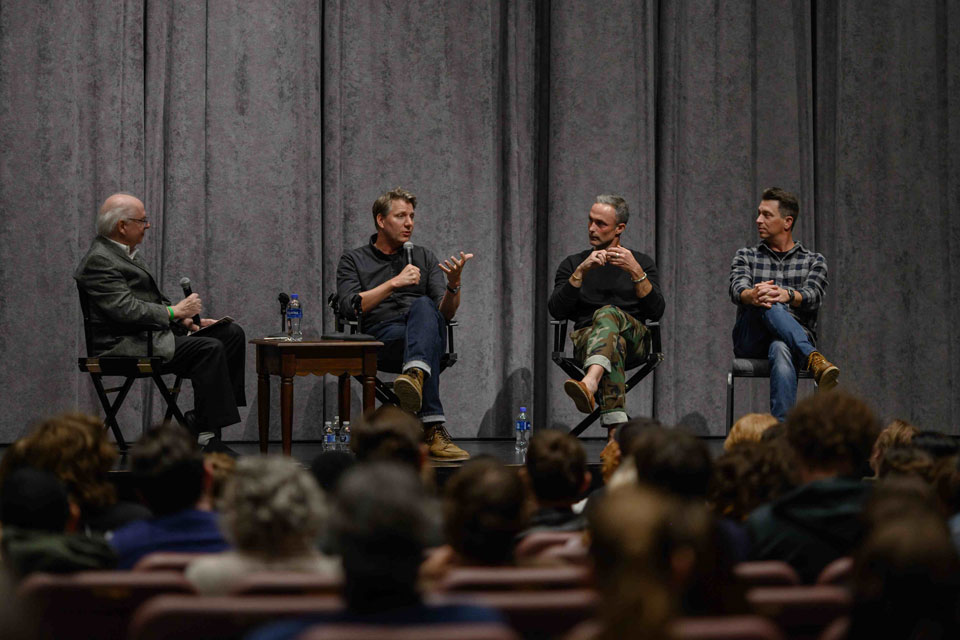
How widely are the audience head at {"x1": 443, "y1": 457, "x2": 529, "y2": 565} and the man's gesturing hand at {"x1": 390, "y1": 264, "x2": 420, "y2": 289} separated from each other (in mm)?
2878

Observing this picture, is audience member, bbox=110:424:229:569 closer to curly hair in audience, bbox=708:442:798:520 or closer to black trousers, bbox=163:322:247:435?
curly hair in audience, bbox=708:442:798:520

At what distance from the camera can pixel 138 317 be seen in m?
4.15

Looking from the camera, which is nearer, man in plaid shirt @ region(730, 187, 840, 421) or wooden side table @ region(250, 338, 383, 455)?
wooden side table @ region(250, 338, 383, 455)

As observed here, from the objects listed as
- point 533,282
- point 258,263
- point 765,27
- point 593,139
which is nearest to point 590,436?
point 533,282

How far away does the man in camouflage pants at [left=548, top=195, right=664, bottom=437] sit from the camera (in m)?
4.41

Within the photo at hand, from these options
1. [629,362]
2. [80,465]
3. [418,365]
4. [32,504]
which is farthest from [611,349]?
[32,504]

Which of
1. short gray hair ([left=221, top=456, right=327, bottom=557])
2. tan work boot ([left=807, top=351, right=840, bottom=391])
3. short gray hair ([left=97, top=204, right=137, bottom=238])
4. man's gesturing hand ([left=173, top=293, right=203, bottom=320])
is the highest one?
short gray hair ([left=97, top=204, right=137, bottom=238])

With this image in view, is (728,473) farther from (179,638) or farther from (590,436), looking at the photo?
(590,436)

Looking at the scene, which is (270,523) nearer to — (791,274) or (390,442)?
(390,442)

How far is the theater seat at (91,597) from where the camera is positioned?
1424 mm

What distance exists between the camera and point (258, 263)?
526 cm

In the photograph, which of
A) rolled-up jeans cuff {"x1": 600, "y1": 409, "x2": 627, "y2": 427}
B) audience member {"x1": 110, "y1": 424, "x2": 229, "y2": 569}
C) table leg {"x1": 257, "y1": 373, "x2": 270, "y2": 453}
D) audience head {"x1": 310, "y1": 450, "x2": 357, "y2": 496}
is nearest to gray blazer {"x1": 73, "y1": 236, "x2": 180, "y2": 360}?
table leg {"x1": 257, "y1": 373, "x2": 270, "y2": 453}

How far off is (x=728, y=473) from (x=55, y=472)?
1.36m

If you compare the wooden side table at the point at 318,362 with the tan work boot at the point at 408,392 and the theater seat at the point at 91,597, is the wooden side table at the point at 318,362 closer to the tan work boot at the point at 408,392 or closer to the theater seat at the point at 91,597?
the tan work boot at the point at 408,392
